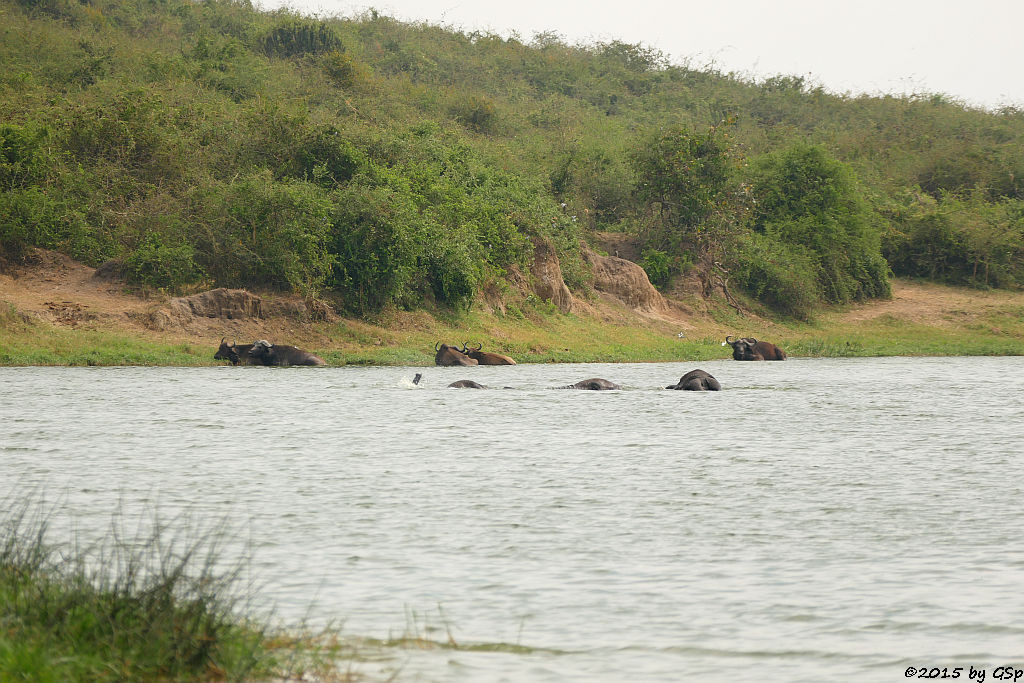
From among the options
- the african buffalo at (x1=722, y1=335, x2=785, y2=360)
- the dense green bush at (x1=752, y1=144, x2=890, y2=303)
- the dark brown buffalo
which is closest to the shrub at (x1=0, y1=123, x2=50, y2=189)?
the dark brown buffalo

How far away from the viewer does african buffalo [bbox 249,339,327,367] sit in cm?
2775

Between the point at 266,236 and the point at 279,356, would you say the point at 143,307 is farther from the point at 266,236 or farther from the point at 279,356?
the point at 279,356

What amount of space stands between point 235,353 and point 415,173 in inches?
506

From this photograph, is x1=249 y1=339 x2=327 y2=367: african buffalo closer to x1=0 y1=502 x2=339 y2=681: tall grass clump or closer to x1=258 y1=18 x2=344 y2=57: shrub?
x1=0 y1=502 x2=339 y2=681: tall grass clump

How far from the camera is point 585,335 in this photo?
122ft

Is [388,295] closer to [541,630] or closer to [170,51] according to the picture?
[541,630]

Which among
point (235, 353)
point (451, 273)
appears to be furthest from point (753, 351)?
point (235, 353)

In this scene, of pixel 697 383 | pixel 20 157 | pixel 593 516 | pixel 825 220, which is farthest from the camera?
pixel 825 220

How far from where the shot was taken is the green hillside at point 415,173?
32656 mm

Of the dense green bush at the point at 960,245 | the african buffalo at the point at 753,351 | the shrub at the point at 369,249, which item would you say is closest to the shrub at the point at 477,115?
the dense green bush at the point at 960,245

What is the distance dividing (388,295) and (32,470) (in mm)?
22157

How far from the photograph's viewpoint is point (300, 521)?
8820 millimetres

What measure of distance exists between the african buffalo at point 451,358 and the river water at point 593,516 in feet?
30.2

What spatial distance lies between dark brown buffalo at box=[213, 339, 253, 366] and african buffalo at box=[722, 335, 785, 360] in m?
15.1
